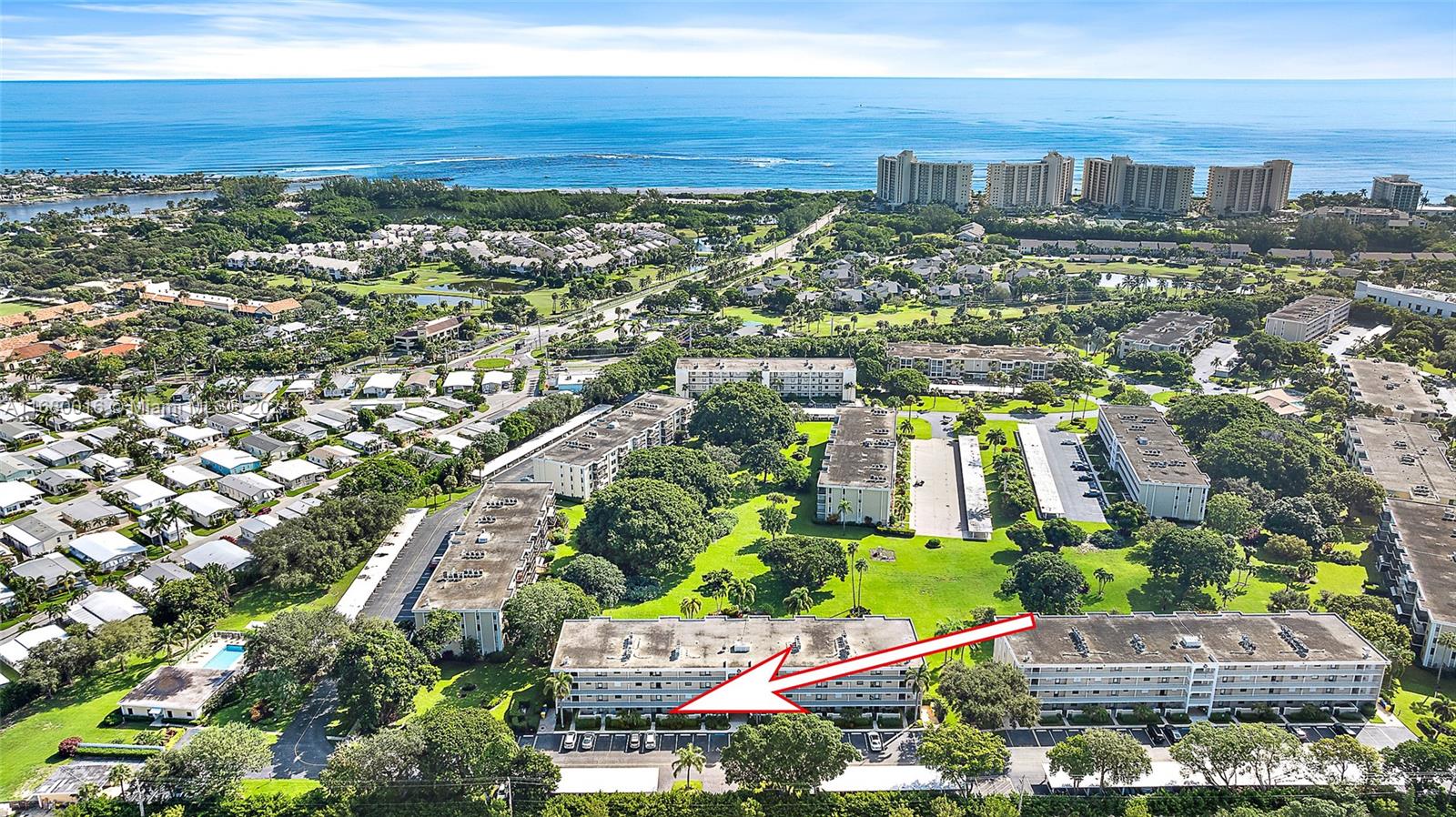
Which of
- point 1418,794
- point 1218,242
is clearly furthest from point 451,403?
point 1218,242

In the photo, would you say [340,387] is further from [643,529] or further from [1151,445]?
[1151,445]

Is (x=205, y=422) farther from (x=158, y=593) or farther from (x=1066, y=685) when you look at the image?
(x=1066, y=685)

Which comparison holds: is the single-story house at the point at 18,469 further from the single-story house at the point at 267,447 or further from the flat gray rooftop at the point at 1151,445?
the flat gray rooftop at the point at 1151,445

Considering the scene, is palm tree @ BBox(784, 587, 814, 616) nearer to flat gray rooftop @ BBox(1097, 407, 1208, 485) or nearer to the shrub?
flat gray rooftop @ BBox(1097, 407, 1208, 485)

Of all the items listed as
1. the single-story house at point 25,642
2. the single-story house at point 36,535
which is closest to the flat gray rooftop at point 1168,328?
the single-story house at point 25,642


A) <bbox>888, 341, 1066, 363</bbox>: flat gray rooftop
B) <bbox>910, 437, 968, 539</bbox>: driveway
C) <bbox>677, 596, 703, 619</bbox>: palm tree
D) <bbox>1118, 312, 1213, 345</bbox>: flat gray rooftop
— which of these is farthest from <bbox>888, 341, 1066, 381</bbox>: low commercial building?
<bbox>677, 596, 703, 619</bbox>: palm tree
